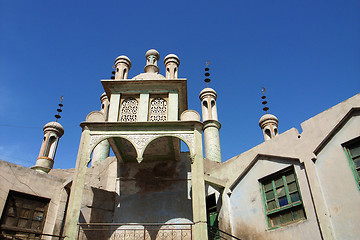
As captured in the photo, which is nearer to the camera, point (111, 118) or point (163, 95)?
point (111, 118)

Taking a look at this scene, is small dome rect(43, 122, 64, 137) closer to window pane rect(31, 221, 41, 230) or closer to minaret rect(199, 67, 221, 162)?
window pane rect(31, 221, 41, 230)

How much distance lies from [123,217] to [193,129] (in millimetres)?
4470

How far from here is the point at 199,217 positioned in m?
8.09

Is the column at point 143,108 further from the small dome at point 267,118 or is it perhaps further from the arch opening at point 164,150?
the small dome at point 267,118

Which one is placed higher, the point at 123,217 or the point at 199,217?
the point at 123,217

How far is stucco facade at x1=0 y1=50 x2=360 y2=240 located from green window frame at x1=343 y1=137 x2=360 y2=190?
2 cm

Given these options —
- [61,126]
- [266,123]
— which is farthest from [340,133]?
[61,126]

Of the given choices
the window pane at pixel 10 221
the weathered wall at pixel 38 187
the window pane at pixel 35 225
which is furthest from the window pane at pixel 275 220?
the window pane at pixel 10 221

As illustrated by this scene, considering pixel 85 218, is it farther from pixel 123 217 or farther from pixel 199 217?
pixel 199 217

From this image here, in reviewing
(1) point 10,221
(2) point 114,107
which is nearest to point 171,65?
(2) point 114,107

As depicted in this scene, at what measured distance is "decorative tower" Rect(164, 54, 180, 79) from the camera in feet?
39.6

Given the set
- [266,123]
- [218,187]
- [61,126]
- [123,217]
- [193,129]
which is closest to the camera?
[193,129]

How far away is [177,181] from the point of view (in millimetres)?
11750

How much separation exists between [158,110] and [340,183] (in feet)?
19.0
